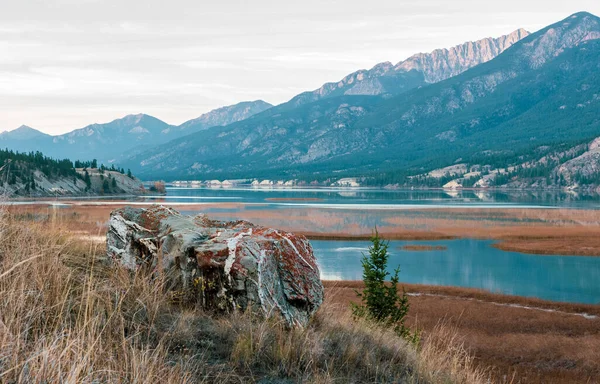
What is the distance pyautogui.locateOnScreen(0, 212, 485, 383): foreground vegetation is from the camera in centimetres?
549

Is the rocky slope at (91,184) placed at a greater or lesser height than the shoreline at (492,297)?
greater

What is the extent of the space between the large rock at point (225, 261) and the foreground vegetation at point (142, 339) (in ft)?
1.12

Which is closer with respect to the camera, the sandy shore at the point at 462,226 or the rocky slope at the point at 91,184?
the sandy shore at the point at 462,226

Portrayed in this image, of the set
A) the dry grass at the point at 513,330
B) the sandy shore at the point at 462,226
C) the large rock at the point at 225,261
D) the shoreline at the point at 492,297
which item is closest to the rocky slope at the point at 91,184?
the sandy shore at the point at 462,226

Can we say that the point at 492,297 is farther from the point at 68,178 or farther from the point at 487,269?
the point at 68,178

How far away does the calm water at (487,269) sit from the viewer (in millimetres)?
37031

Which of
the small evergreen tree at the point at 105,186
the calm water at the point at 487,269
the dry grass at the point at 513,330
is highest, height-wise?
the small evergreen tree at the point at 105,186

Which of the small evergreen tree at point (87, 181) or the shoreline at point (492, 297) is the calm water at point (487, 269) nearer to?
the shoreline at point (492, 297)

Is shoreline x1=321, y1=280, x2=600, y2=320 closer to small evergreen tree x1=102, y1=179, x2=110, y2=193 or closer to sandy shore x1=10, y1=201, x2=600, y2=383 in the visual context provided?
sandy shore x1=10, y1=201, x2=600, y2=383

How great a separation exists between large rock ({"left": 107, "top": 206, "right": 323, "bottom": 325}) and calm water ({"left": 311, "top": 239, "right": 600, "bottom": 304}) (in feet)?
95.7

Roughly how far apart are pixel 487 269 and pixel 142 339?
4202 centimetres

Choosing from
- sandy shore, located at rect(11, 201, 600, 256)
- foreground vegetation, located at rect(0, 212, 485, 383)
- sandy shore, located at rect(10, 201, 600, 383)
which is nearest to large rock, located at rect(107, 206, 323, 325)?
foreground vegetation, located at rect(0, 212, 485, 383)

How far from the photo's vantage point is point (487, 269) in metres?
44.9

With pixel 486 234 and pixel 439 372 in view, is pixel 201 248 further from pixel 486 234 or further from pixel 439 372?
pixel 486 234
